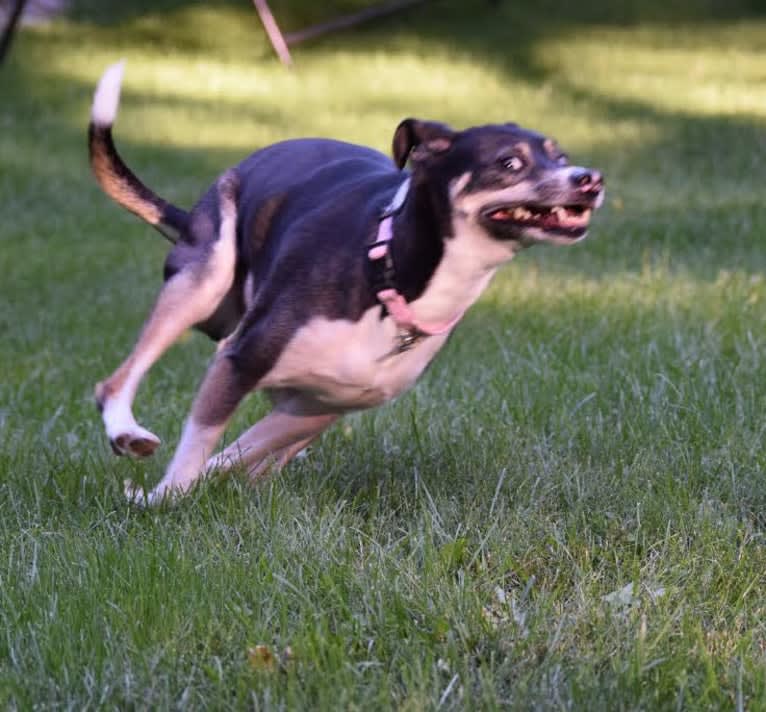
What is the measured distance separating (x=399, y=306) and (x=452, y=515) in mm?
582

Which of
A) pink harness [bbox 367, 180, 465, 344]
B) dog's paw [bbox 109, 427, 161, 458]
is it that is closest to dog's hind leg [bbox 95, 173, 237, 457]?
dog's paw [bbox 109, 427, 161, 458]

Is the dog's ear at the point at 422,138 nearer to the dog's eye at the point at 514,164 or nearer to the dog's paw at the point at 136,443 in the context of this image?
the dog's eye at the point at 514,164

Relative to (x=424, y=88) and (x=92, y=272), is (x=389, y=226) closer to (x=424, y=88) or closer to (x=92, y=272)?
(x=92, y=272)

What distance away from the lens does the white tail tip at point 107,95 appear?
4762 millimetres

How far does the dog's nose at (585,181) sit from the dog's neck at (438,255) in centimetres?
25

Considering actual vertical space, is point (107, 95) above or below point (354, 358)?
above

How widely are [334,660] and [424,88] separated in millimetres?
13775

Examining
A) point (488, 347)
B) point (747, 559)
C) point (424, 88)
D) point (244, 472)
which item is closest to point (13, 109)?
point (424, 88)

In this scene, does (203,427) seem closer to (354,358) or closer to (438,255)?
(354,358)

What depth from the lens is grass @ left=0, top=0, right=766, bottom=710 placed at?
284 cm

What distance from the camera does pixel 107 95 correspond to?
478 cm

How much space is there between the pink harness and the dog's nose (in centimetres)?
53

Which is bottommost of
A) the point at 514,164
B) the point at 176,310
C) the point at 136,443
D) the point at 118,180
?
the point at 136,443

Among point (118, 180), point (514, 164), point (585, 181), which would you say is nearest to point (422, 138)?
point (514, 164)
